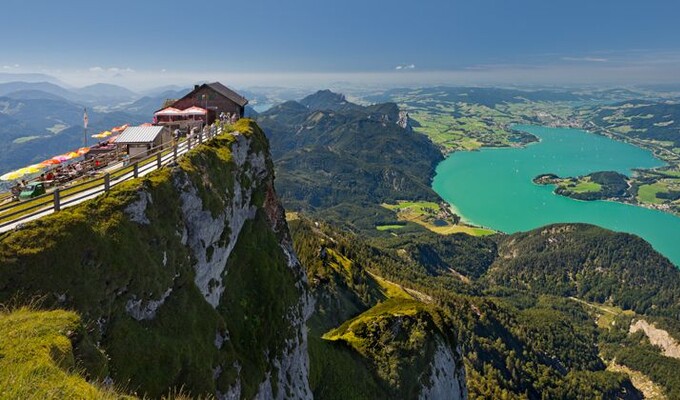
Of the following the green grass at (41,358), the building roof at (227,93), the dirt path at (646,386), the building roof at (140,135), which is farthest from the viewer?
the dirt path at (646,386)

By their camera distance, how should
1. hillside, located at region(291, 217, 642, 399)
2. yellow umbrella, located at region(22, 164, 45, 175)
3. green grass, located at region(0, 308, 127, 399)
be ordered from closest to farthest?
1. green grass, located at region(0, 308, 127, 399)
2. yellow umbrella, located at region(22, 164, 45, 175)
3. hillside, located at region(291, 217, 642, 399)

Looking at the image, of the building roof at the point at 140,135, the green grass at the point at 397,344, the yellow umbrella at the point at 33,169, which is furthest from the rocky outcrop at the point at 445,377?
the yellow umbrella at the point at 33,169

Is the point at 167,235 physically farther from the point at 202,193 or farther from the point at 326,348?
the point at 326,348

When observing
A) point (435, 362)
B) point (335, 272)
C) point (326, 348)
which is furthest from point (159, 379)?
point (335, 272)

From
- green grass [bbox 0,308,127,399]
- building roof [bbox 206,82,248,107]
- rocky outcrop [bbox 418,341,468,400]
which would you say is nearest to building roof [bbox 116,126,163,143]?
building roof [bbox 206,82,248,107]

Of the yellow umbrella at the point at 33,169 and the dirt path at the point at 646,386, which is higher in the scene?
the yellow umbrella at the point at 33,169

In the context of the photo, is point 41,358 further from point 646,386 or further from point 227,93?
point 646,386

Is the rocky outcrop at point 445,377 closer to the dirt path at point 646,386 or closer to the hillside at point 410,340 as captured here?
the hillside at point 410,340

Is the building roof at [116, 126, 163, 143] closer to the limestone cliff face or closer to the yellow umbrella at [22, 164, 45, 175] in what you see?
the yellow umbrella at [22, 164, 45, 175]
